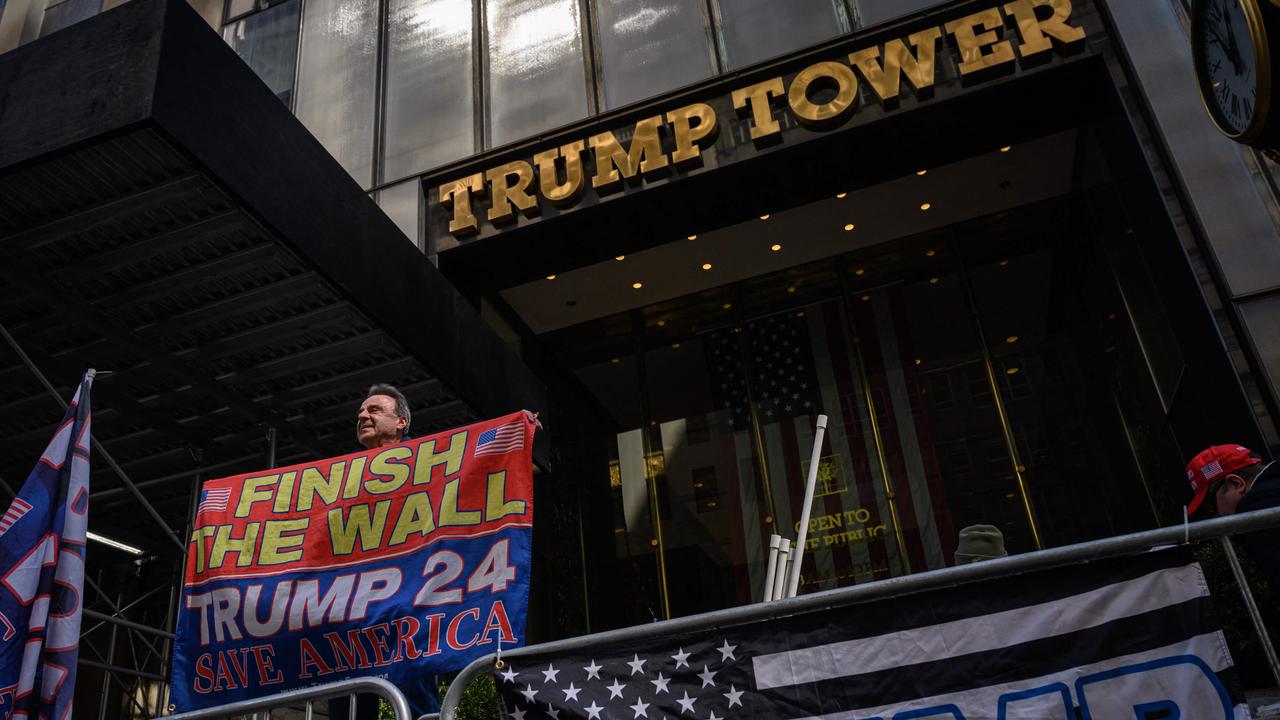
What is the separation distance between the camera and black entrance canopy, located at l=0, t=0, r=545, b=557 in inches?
255

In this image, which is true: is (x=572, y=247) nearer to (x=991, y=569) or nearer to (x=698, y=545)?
(x=698, y=545)

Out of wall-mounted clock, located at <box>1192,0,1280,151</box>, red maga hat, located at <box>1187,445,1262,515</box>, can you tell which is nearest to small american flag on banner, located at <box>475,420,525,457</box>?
red maga hat, located at <box>1187,445,1262,515</box>

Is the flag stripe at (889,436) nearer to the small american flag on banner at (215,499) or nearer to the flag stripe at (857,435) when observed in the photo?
the flag stripe at (857,435)

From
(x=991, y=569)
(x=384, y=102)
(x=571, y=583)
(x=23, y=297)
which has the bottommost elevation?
(x=991, y=569)

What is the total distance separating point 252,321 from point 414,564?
4.35 meters

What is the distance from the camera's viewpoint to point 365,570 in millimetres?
5023

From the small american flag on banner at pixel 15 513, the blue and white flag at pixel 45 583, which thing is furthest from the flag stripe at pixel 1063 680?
the small american flag on banner at pixel 15 513

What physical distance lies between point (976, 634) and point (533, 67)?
39.2ft

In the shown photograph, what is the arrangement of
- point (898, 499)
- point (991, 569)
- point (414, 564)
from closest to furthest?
point (991, 569) → point (414, 564) → point (898, 499)

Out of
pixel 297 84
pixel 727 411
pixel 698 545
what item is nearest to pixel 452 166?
pixel 297 84

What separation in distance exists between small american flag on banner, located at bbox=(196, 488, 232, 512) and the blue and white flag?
0.63 metres

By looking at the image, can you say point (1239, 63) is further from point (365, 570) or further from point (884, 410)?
point (884, 410)

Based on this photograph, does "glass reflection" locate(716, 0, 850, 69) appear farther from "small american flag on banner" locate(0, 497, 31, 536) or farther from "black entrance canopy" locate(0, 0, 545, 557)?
"small american flag on banner" locate(0, 497, 31, 536)

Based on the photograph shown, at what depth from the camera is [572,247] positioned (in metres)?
13.1
